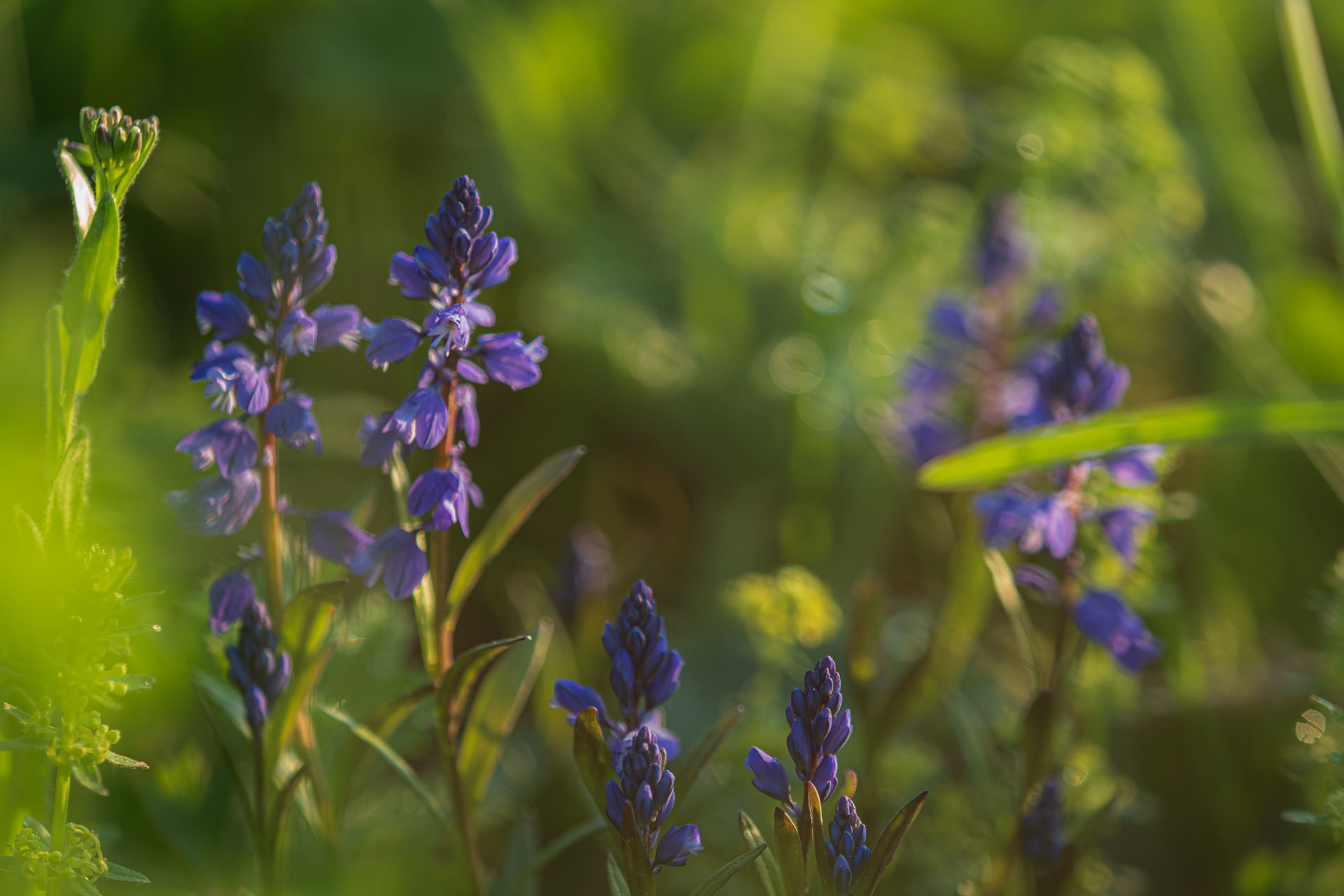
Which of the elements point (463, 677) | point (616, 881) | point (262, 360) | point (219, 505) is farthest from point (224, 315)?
point (616, 881)

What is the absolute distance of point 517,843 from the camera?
1128 mm

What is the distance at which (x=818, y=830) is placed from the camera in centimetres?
86

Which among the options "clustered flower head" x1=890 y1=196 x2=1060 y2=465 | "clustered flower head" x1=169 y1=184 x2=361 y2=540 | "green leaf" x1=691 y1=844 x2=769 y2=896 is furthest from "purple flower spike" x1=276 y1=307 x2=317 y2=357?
"clustered flower head" x1=890 y1=196 x2=1060 y2=465

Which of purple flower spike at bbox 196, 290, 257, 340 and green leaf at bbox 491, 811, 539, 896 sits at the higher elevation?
purple flower spike at bbox 196, 290, 257, 340

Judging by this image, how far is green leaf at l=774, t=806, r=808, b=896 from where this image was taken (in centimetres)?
85

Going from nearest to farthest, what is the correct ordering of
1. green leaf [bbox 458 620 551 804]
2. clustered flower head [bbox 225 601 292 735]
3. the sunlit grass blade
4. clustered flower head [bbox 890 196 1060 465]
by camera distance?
clustered flower head [bbox 225 601 292 735]
green leaf [bbox 458 620 551 804]
the sunlit grass blade
clustered flower head [bbox 890 196 1060 465]

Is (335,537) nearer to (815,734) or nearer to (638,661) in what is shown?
(638,661)

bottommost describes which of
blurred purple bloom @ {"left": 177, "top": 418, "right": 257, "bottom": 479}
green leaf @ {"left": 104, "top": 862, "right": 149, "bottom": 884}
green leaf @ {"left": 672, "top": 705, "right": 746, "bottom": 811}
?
green leaf @ {"left": 672, "top": 705, "right": 746, "bottom": 811}

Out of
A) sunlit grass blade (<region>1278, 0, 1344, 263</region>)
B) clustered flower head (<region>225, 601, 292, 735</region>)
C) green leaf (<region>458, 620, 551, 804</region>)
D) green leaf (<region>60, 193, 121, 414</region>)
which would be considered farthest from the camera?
sunlit grass blade (<region>1278, 0, 1344, 263</region>)

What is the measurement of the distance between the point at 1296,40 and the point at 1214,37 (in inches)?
57.4

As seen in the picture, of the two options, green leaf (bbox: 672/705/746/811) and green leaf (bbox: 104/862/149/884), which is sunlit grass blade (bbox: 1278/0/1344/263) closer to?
green leaf (bbox: 672/705/746/811)

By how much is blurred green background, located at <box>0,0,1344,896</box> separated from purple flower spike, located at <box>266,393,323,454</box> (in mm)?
180

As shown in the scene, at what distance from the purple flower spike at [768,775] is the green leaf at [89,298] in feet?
1.92

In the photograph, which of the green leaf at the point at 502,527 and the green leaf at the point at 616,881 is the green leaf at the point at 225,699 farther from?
the green leaf at the point at 616,881
